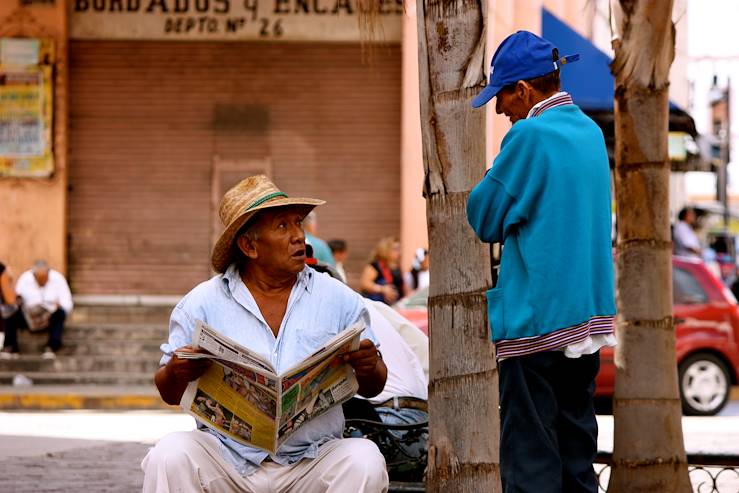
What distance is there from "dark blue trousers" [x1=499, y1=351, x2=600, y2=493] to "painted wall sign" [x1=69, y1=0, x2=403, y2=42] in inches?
639

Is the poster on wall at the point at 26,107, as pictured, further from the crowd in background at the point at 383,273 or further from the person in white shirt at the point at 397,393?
the person in white shirt at the point at 397,393

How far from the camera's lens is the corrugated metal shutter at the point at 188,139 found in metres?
21.0

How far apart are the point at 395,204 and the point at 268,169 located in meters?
1.86

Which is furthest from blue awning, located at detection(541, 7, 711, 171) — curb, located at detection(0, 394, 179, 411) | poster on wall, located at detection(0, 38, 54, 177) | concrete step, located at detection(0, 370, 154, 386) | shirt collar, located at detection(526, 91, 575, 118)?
shirt collar, located at detection(526, 91, 575, 118)

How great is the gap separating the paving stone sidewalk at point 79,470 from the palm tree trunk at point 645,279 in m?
2.97

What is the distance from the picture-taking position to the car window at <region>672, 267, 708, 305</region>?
1474 cm

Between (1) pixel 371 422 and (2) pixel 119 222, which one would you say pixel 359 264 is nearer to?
(2) pixel 119 222

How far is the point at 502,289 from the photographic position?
16.3 feet

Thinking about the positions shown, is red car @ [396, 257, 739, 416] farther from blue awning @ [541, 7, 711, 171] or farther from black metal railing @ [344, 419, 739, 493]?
black metal railing @ [344, 419, 739, 493]

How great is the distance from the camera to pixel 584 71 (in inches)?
628

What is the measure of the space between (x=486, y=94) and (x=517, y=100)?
0.49ft

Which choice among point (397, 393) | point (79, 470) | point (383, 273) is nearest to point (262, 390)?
point (397, 393)

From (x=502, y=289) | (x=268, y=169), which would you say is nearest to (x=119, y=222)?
(x=268, y=169)

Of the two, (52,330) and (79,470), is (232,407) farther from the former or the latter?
(52,330)
